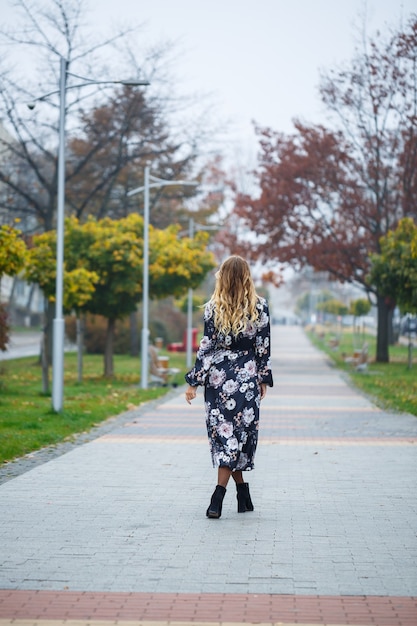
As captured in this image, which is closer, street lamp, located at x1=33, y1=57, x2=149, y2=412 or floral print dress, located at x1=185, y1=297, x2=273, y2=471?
floral print dress, located at x1=185, y1=297, x2=273, y2=471

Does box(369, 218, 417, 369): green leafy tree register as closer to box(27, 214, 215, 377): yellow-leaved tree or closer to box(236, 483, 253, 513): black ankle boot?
box(27, 214, 215, 377): yellow-leaved tree

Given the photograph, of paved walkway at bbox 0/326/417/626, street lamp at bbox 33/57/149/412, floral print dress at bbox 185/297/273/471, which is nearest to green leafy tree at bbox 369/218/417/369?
street lamp at bbox 33/57/149/412

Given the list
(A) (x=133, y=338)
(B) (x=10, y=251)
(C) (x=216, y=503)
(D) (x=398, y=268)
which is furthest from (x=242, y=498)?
(A) (x=133, y=338)

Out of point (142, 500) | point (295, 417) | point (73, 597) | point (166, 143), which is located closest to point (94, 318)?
point (166, 143)

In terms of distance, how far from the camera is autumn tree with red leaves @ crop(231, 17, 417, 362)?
39.6 meters

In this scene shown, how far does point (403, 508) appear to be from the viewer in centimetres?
891

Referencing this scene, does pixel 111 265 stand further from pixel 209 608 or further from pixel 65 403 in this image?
pixel 209 608

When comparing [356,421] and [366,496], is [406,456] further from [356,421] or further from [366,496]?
[356,421]

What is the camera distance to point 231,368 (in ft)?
27.6

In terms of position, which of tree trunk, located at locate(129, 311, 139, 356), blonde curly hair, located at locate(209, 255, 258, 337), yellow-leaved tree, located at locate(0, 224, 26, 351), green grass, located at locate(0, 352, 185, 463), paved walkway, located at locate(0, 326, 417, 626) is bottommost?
green grass, located at locate(0, 352, 185, 463)

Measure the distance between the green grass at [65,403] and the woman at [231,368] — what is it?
4104mm

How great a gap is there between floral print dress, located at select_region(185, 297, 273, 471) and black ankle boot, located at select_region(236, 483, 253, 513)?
34 cm

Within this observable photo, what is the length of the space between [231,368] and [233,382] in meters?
0.11

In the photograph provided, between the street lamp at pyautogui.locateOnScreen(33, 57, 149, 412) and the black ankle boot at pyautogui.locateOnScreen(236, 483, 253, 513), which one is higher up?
the street lamp at pyautogui.locateOnScreen(33, 57, 149, 412)
